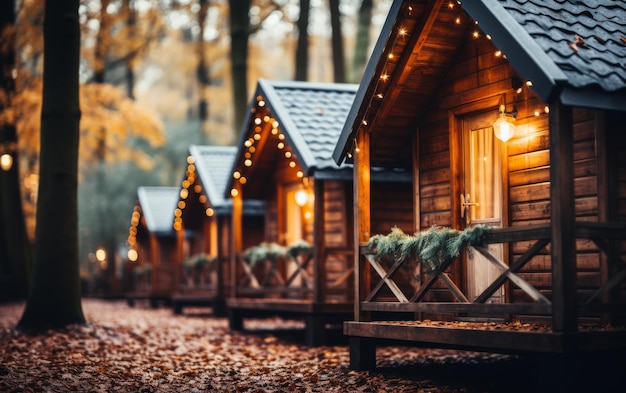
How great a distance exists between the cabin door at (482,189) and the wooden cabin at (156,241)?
705 inches

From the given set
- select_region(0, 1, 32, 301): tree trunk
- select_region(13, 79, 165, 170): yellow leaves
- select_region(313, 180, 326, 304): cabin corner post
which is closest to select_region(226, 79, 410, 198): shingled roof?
select_region(313, 180, 326, 304): cabin corner post

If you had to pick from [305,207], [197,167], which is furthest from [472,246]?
[197,167]

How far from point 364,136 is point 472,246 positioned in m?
3.14

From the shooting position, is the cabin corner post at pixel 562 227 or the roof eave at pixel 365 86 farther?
the roof eave at pixel 365 86

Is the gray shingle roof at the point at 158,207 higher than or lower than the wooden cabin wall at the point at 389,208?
higher

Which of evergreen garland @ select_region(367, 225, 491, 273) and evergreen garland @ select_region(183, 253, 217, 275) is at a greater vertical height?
evergreen garland @ select_region(367, 225, 491, 273)

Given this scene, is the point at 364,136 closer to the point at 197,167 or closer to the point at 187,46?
the point at 197,167

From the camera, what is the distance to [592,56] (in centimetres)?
908

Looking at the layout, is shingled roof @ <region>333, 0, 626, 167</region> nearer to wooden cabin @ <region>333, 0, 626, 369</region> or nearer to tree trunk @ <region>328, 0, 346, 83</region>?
wooden cabin @ <region>333, 0, 626, 369</region>

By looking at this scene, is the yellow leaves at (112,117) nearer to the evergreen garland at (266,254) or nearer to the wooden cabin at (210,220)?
the wooden cabin at (210,220)

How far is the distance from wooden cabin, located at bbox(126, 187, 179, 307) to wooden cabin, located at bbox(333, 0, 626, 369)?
17031mm

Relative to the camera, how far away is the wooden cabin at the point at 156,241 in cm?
3000

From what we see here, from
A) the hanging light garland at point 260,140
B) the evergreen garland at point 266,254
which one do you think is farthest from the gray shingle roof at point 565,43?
the evergreen garland at point 266,254

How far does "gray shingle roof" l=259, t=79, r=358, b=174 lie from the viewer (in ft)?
51.5
